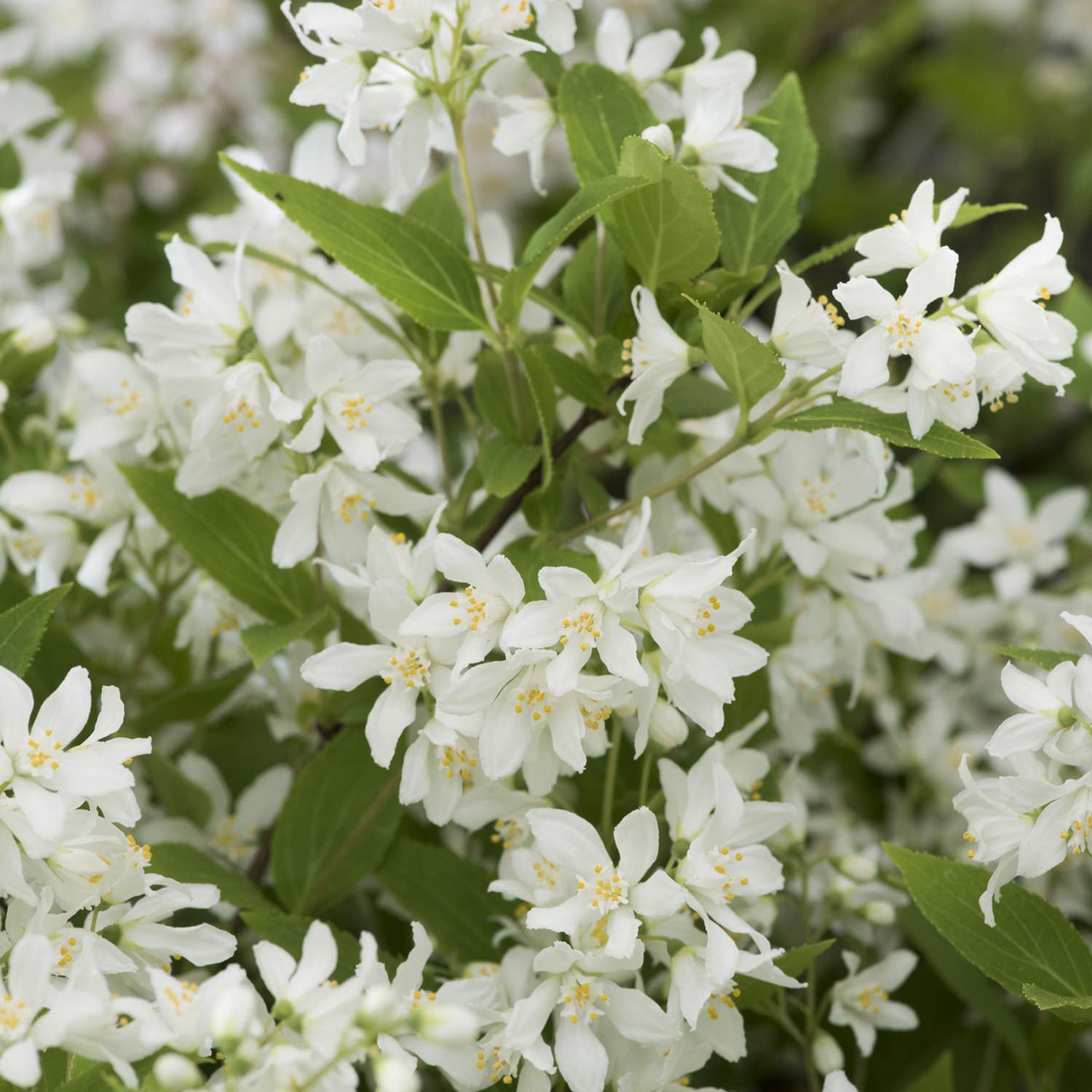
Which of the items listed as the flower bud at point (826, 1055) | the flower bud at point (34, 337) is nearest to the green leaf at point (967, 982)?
the flower bud at point (826, 1055)

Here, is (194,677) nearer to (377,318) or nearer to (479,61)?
(377,318)

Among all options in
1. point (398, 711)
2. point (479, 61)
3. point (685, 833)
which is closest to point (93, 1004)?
point (398, 711)

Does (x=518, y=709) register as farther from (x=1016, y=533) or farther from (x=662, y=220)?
(x=1016, y=533)

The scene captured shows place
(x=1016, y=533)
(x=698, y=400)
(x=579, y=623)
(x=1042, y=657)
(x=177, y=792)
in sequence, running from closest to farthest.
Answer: (x=579, y=623), (x=1042, y=657), (x=698, y=400), (x=177, y=792), (x=1016, y=533)

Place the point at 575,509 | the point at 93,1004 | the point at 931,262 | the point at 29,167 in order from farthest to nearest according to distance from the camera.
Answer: the point at 29,167 < the point at 575,509 < the point at 931,262 < the point at 93,1004

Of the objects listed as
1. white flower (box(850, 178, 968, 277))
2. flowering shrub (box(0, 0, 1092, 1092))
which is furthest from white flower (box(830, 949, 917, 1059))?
white flower (box(850, 178, 968, 277))

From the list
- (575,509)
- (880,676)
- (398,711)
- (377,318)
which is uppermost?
(377,318)

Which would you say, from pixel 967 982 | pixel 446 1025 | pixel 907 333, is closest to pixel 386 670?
pixel 446 1025
